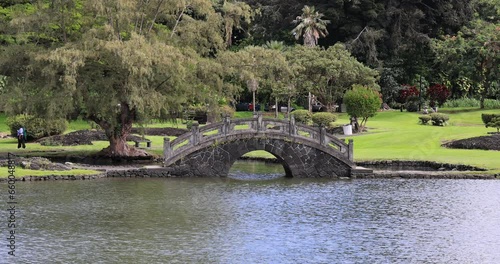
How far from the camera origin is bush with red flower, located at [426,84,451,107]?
8988 centimetres

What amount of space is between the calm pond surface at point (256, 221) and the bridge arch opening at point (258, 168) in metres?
2.73

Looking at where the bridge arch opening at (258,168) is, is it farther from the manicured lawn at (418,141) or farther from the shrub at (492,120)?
the shrub at (492,120)

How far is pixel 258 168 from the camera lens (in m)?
52.2

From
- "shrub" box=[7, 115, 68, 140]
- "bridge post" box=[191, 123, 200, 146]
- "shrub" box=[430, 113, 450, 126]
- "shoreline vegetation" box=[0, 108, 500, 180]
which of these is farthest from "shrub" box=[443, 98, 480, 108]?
"bridge post" box=[191, 123, 200, 146]

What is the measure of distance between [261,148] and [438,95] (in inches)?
1869

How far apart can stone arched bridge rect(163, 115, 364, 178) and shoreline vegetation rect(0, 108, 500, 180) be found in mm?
2464

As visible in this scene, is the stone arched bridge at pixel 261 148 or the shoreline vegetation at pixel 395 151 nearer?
the shoreline vegetation at pixel 395 151

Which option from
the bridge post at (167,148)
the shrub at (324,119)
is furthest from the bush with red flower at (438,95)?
the bridge post at (167,148)

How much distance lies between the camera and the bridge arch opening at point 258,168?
4739 centimetres

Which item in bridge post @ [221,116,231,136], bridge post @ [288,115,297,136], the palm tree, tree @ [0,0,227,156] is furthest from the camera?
the palm tree

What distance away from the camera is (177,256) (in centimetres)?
2703

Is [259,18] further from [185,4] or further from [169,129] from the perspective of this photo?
[185,4]

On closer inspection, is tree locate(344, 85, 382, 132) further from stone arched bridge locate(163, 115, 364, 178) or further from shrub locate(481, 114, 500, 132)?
stone arched bridge locate(163, 115, 364, 178)

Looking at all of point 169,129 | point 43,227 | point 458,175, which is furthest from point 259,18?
point 43,227
